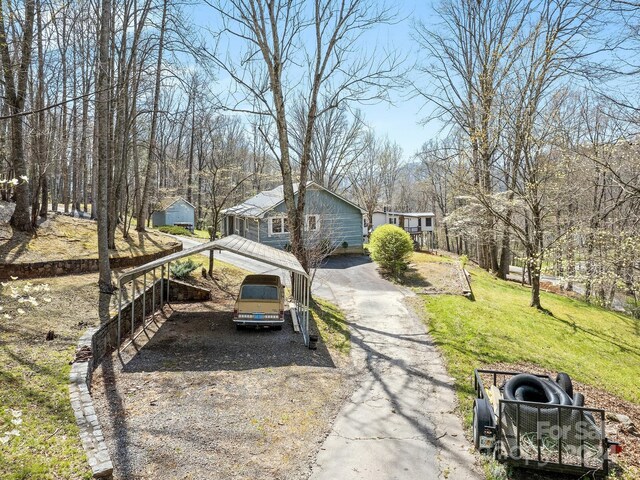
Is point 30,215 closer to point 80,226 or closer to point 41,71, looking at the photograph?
point 80,226

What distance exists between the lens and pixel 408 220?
47375 mm

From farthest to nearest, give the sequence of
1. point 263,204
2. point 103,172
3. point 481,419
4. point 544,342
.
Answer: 1. point 263,204
2. point 544,342
3. point 103,172
4. point 481,419

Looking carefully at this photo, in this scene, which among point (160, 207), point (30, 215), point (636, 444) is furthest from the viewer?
point (160, 207)

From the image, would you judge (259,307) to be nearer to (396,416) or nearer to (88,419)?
(396,416)

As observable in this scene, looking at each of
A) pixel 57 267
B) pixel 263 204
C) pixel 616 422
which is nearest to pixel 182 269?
pixel 57 267

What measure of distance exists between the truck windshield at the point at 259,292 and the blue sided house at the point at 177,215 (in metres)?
31.7

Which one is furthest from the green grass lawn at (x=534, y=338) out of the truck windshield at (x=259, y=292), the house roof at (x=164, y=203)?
the house roof at (x=164, y=203)

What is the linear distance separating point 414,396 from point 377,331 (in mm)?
4496

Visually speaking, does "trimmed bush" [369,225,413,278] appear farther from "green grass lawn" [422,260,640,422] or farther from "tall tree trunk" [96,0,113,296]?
"tall tree trunk" [96,0,113,296]

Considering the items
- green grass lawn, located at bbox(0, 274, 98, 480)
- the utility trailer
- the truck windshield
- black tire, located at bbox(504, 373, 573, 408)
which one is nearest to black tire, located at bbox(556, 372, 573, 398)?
black tire, located at bbox(504, 373, 573, 408)

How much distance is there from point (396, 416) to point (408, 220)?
41.5 m

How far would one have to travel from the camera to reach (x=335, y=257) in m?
27.4

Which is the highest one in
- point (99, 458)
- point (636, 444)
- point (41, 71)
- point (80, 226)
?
point (41, 71)

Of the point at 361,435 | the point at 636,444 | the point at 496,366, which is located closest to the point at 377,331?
the point at 496,366
